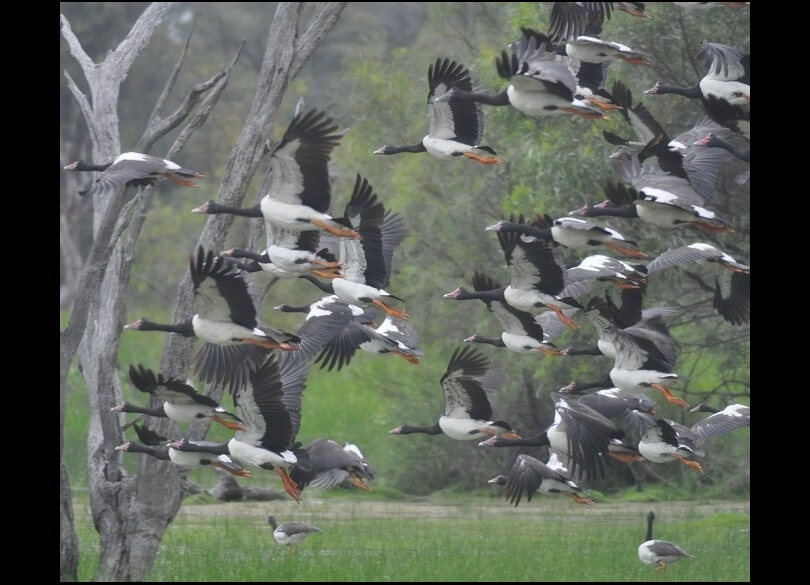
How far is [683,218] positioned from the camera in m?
9.93

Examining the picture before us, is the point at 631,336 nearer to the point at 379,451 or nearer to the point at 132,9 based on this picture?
the point at 379,451

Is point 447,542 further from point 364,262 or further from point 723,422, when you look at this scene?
point 364,262

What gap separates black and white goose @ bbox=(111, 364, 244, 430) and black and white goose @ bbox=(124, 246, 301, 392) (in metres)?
0.16

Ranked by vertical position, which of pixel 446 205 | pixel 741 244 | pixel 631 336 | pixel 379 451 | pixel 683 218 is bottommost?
pixel 379 451

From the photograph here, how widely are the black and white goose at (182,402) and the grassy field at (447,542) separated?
9.30 feet

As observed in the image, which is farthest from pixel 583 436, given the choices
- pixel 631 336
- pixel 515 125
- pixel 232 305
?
pixel 515 125

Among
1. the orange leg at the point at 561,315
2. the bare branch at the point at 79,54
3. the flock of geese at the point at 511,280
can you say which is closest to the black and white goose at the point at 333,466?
the flock of geese at the point at 511,280

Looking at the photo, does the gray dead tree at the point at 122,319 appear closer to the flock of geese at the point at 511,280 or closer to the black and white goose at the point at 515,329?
the flock of geese at the point at 511,280

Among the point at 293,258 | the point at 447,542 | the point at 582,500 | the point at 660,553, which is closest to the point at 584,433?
the point at 582,500

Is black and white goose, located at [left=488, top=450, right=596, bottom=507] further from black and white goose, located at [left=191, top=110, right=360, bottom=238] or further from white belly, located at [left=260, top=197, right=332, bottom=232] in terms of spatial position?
white belly, located at [left=260, top=197, right=332, bottom=232]

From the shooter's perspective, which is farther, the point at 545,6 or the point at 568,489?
the point at 545,6

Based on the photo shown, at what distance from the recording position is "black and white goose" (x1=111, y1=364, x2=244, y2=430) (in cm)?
1004

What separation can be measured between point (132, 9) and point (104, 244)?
22.7 metres

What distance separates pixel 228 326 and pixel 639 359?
300cm
